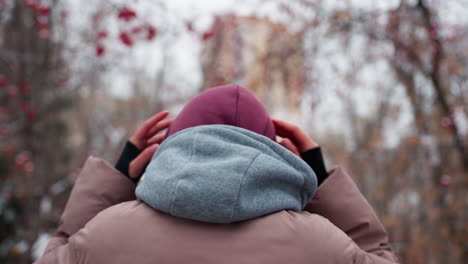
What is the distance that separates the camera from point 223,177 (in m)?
0.92

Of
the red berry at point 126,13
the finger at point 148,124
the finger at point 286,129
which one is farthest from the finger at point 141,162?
the red berry at point 126,13

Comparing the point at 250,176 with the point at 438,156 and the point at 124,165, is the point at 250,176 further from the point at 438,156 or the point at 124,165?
the point at 438,156

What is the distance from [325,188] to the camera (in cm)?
122

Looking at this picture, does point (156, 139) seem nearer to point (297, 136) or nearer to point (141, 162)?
point (141, 162)

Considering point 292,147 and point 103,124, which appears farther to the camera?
point 103,124

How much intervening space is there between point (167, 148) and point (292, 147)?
1.37ft

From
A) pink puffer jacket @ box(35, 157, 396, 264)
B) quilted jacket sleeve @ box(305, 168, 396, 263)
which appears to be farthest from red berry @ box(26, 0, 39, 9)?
quilted jacket sleeve @ box(305, 168, 396, 263)

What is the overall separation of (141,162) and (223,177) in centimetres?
49

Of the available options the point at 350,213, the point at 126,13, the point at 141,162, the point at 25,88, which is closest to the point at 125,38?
the point at 126,13

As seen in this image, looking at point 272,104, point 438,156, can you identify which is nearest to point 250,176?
point 438,156

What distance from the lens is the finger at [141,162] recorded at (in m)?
1.31

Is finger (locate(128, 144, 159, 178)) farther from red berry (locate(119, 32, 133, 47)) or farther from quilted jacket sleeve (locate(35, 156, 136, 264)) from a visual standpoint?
red berry (locate(119, 32, 133, 47))

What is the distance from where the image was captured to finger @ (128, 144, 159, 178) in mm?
1308

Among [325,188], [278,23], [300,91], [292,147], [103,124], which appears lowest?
[103,124]
